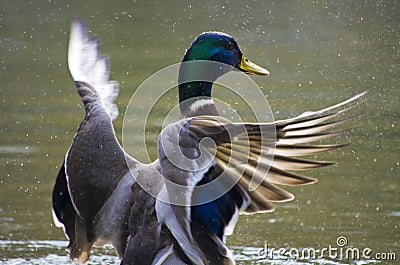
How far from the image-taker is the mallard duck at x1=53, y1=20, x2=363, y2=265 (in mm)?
3975

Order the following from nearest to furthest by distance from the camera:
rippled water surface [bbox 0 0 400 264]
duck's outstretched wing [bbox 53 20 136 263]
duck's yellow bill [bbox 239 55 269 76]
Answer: duck's outstretched wing [bbox 53 20 136 263] < duck's yellow bill [bbox 239 55 269 76] < rippled water surface [bbox 0 0 400 264]

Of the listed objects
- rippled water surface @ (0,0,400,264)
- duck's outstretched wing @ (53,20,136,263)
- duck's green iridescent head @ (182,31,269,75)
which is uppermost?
duck's green iridescent head @ (182,31,269,75)

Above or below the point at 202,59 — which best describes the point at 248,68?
below

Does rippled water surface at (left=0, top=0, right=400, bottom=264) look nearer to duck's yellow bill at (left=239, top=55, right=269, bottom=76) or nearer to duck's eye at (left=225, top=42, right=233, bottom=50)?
duck's yellow bill at (left=239, top=55, right=269, bottom=76)

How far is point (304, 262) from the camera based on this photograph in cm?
551

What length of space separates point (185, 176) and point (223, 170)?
198mm

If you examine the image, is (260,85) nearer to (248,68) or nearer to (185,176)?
(248,68)

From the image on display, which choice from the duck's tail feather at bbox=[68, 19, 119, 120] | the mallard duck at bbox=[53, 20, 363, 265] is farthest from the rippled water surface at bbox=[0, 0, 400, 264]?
the duck's tail feather at bbox=[68, 19, 119, 120]

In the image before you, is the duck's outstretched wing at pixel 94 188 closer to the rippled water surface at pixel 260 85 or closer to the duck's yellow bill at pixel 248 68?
the rippled water surface at pixel 260 85

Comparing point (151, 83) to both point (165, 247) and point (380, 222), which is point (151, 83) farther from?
point (165, 247)

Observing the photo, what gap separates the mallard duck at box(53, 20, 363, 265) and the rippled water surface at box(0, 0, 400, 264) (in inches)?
29.8

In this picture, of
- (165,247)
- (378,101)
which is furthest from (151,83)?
(165,247)

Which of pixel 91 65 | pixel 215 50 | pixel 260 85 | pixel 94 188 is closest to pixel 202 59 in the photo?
pixel 215 50

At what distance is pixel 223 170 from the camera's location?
402 cm
